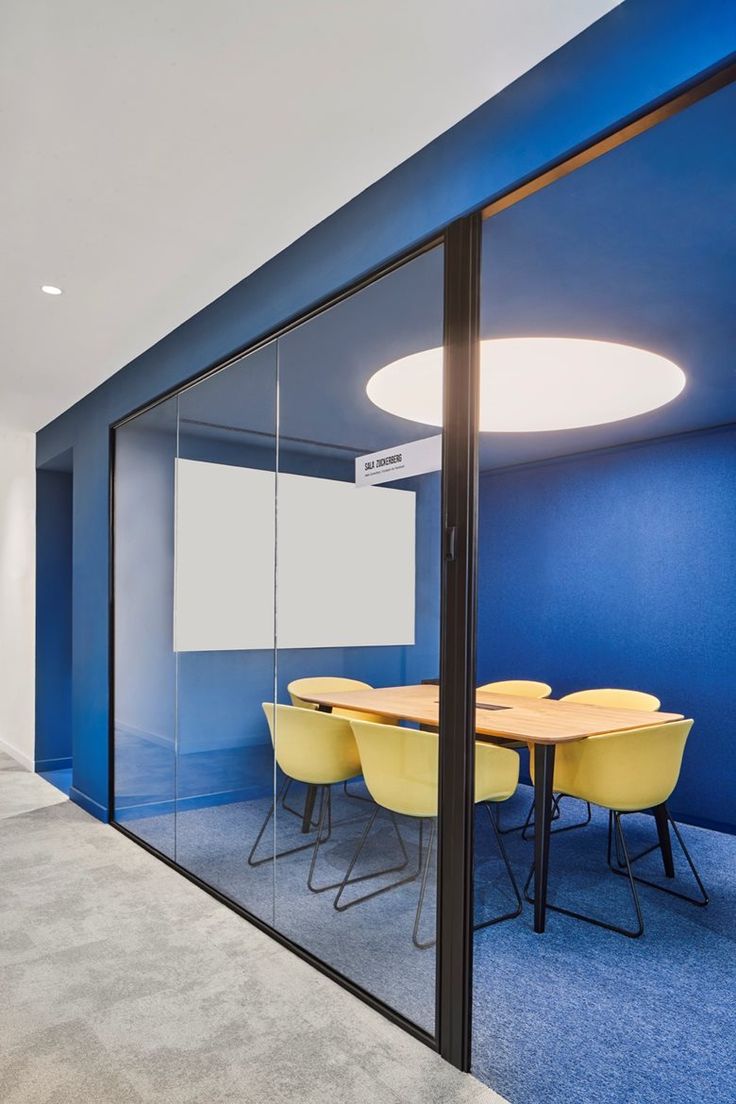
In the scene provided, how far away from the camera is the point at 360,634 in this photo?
2.69 m

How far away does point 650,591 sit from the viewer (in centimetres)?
538

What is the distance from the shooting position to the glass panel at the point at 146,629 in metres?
3.96

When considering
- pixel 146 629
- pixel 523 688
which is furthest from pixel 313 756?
pixel 523 688

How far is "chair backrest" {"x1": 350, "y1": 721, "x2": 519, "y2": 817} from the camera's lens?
7.88 ft

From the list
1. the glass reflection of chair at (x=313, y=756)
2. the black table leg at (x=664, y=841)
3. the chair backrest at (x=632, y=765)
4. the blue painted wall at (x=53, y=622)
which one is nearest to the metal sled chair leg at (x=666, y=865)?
the black table leg at (x=664, y=841)

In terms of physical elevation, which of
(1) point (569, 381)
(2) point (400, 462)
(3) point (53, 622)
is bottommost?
(3) point (53, 622)

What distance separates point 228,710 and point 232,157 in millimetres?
2199

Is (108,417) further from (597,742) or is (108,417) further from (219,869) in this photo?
(597,742)

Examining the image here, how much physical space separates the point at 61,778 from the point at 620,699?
419 centimetres

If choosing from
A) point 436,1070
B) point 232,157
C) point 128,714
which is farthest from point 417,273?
point 128,714

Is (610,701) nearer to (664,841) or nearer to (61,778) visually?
(664,841)

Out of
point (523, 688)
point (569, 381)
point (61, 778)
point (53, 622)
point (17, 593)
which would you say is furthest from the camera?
point (17, 593)

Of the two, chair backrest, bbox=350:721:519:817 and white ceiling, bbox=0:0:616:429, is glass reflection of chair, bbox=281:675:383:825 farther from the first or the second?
white ceiling, bbox=0:0:616:429

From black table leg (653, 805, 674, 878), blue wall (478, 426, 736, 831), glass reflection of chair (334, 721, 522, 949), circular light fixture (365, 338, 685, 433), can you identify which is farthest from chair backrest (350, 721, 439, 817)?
blue wall (478, 426, 736, 831)
